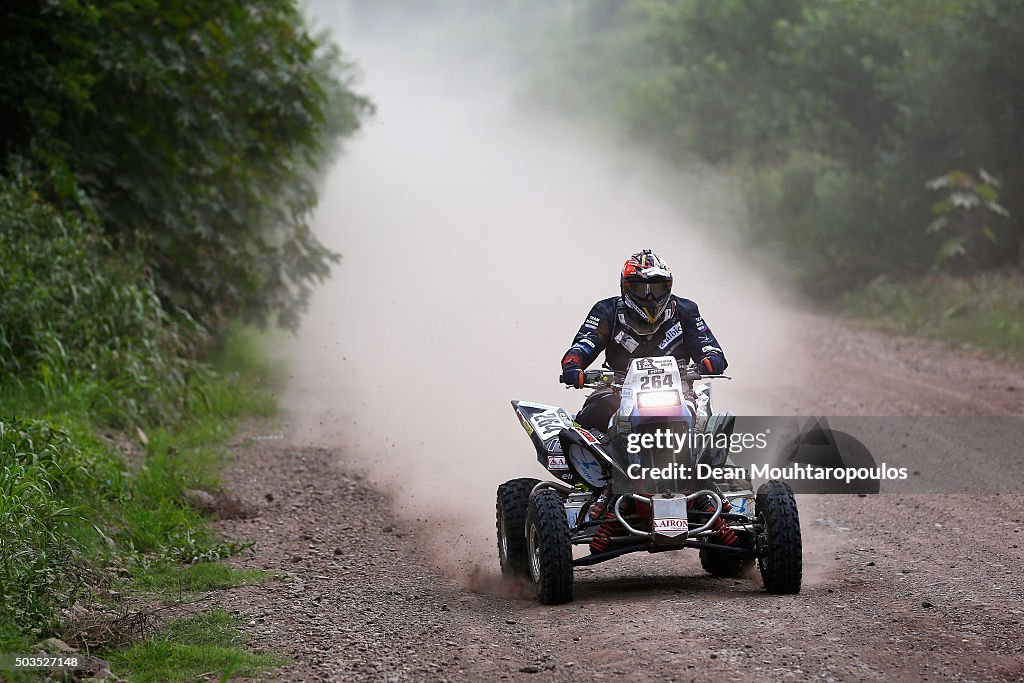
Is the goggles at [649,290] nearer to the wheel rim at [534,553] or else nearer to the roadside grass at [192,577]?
the wheel rim at [534,553]

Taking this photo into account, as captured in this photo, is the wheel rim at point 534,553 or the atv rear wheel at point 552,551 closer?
the atv rear wheel at point 552,551

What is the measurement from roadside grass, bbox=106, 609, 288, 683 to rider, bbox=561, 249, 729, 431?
116 inches

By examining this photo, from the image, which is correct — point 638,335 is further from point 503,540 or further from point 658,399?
point 503,540

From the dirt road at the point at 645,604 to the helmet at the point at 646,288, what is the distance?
1.90m

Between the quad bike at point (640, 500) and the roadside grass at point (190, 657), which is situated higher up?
the quad bike at point (640, 500)

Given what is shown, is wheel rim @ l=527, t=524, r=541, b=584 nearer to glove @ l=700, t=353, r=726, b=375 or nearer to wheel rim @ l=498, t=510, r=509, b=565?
wheel rim @ l=498, t=510, r=509, b=565

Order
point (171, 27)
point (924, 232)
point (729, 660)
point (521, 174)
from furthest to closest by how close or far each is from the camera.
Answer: point (521, 174) < point (924, 232) < point (171, 27) < point (729, 660)

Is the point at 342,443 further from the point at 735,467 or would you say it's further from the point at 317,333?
the point at 317,333

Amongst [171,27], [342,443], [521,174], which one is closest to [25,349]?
[342,443]

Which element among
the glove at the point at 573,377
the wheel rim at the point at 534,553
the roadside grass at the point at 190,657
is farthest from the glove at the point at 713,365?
the roadside grass at the point at 190,657

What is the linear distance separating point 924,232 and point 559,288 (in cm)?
897

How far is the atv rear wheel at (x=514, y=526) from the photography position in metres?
8.33

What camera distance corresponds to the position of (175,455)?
12.3m

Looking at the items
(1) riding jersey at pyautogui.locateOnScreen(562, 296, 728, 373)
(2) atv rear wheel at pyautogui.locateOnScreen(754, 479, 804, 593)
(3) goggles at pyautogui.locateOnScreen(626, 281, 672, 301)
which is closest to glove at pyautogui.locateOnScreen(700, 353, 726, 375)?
(1) riding jersey at pyautogui.locateOnScreen(562, 296, 728, 373)
